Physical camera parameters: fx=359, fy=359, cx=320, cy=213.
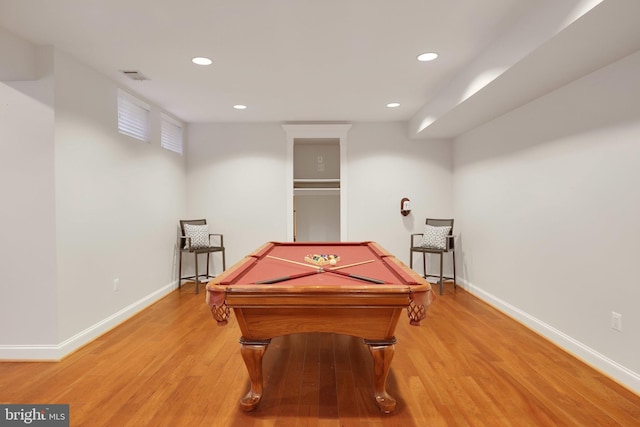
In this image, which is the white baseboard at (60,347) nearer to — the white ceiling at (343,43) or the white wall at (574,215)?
the white ceiling at (343,43)

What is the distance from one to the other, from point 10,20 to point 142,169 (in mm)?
1908

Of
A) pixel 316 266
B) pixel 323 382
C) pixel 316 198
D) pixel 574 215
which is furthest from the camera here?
pixel 316 198

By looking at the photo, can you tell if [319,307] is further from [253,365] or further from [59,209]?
[59,209]

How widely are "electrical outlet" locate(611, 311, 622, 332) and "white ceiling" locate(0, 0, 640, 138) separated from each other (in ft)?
5.70

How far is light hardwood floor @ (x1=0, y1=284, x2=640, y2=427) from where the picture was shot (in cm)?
199

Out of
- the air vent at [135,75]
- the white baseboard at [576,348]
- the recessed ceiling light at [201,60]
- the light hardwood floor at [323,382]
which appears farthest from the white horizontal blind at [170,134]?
the white baseboard at [576,348]

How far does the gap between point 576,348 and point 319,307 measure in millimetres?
2258

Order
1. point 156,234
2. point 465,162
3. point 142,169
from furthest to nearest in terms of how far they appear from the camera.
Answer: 1. point 465,162
2. point 156,234
3. point 142,169

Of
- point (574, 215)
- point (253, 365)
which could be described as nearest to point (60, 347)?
point (253, 365)

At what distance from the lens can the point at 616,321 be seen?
2467 millimetres

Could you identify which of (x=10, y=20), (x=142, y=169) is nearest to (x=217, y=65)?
(x=10, y=20)

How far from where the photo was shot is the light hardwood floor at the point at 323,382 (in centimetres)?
199

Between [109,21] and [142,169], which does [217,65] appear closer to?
[109,21]

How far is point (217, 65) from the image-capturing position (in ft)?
10.5
